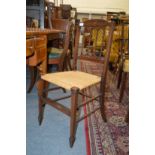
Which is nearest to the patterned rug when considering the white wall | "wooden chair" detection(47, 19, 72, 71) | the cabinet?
"wooden chair" detection(47, 19, 72, 71)

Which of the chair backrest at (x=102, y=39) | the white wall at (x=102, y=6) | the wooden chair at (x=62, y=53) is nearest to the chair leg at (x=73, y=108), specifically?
the chair backrest at (x=102, y=39)

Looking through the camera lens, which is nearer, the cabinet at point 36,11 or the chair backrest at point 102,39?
the chair backrest at point 102,39

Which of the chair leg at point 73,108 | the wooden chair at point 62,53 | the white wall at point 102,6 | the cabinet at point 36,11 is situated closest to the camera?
the chair leg at point 73,108

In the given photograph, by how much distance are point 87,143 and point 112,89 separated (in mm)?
1466

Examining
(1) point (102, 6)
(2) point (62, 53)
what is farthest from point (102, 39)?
(1) point (102, 6)

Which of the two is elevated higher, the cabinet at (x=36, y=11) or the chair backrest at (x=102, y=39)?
the cabinet at (x=36, y=11)

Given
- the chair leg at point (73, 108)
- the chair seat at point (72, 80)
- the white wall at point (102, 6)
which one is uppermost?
the white wall at point (102, 6)

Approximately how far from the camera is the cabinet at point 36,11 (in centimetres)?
334

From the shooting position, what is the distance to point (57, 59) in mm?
2717

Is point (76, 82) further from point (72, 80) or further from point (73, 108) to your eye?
point (73, 108)

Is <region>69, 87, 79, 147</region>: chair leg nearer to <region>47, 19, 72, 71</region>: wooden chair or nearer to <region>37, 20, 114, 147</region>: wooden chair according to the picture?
<region>37, 20, 114, 147</region>: wooden chair

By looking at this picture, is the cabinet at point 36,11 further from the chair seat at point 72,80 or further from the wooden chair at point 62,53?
the chair seat at point 72,80
